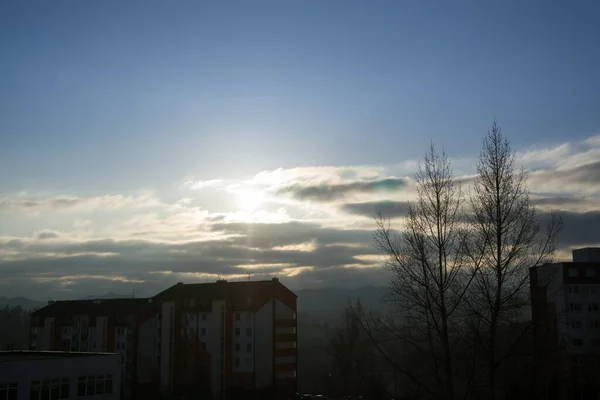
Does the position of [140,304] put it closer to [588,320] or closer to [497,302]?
[588,320]

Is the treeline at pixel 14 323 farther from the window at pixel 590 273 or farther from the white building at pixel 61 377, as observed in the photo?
the window at pixel 590 273

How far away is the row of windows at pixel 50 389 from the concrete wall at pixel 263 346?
22.5 metres

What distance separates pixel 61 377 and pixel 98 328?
31.5 meters

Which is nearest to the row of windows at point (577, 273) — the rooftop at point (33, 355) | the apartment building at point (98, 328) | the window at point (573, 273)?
the window at point (573, 273)

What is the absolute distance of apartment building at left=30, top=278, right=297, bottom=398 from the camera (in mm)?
58188

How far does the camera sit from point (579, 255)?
66.4 metres

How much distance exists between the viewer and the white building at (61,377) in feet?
116

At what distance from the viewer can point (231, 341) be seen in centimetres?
5909

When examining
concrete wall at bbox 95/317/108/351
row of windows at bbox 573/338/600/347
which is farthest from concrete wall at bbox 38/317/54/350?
row of windows at bbox 573/338/600/347

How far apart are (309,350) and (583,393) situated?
65.9 meters

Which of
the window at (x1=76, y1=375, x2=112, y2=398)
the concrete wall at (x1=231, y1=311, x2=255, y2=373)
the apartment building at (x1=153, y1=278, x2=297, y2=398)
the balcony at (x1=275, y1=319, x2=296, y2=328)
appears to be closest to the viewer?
the window at (x1=76, y1=375, x2=112, y2=398)

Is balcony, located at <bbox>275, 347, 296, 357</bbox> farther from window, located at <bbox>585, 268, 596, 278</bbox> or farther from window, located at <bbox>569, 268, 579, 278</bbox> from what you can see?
window, located at <bbox>585, 268, 596, 278</bbox>

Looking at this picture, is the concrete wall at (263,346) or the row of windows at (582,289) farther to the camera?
the row of windows at (582,289)

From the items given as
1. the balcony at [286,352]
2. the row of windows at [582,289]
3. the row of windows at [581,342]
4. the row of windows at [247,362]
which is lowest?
the row of windows at [247,362]
